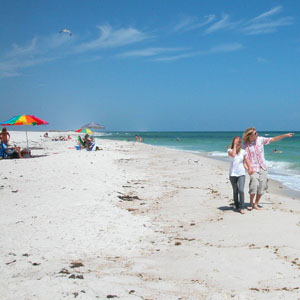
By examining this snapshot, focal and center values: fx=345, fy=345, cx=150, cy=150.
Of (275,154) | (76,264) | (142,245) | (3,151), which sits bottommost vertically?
(275,154)

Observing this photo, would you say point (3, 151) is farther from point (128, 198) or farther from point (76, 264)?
point (76, 264)

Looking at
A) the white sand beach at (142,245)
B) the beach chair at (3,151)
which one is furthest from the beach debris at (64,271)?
the beach chair at (3,151)

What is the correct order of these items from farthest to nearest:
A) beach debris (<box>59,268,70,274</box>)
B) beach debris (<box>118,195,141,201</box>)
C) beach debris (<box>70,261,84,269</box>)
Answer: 1. beach debris (<box>118,195,141,201</box>)
2. beach debris (<box>70,261,84,269</box>)
3. beach debris (<box>59,268,70,274</box>)

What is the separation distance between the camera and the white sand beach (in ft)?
11.4

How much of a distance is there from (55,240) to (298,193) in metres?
7.68

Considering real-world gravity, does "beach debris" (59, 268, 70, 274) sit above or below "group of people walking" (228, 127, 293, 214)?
below

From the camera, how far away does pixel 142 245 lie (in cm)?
489

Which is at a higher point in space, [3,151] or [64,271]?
[3,151]

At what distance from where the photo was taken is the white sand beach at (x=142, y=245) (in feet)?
11.4

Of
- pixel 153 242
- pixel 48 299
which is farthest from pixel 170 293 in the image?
pixel 153 242

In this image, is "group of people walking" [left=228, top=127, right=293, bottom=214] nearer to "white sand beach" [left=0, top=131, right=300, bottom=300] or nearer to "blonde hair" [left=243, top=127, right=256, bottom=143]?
"blonde hair" [left=243, top=127, right=256, bottom=143]

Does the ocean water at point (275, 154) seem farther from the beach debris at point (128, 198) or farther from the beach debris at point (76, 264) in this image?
the beach debris at point (76, 264)

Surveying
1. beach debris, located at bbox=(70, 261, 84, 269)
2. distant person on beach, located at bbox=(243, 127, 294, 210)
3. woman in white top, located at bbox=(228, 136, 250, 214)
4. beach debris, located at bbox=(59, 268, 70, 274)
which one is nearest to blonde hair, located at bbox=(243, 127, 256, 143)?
distant person on beach, located at bbox=(243, 127, 294, 210)

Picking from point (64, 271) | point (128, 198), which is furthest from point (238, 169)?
point (64, 271)
